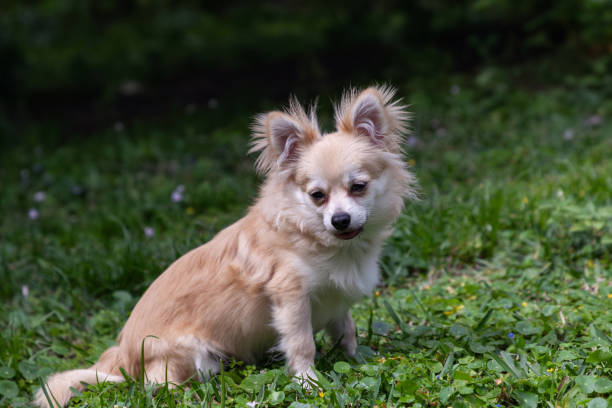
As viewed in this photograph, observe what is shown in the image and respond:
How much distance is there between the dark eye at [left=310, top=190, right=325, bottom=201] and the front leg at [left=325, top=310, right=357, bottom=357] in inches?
25.9

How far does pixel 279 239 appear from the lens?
2.89m

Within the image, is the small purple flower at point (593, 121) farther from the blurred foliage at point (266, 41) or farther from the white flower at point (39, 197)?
the white flower at point (39, 197)

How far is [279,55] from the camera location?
898 cm

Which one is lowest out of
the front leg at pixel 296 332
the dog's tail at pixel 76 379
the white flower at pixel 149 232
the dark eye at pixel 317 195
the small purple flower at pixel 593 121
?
the dog's tail at pixel 76 379

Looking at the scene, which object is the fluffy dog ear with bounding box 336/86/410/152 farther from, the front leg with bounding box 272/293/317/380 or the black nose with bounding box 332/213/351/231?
the front leg with bounding box 272/293/317/380

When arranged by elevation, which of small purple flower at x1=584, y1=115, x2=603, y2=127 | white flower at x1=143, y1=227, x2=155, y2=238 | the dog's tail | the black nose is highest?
the black nose

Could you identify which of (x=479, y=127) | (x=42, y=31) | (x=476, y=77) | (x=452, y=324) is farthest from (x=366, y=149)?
(x=42, y=31)

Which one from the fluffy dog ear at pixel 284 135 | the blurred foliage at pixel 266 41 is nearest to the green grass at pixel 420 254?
the blurred foliage at pixel 266 41

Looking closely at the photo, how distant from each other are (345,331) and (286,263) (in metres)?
0.56

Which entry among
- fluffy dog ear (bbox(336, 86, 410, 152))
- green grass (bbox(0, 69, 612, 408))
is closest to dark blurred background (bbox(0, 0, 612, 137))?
green grass (bbox(0, 69, 612, 408))

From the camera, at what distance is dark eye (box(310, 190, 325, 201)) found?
280cm

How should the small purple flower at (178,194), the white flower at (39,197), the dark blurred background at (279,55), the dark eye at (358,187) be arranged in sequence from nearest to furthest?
the dark eye at (358,187)
the small purple flower at (178,194)
the white flower at (39,197)
the dark blurred background at (279,55)

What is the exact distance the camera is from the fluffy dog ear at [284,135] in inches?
113

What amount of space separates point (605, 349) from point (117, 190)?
4.25 meters
